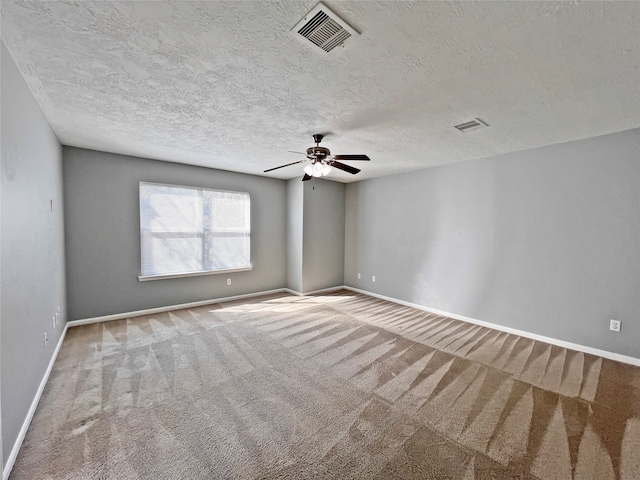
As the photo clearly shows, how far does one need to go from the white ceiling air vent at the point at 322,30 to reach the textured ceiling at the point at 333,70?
4 centimetres

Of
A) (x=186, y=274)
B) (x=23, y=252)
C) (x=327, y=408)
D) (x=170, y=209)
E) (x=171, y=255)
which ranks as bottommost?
(x=327, y=408)

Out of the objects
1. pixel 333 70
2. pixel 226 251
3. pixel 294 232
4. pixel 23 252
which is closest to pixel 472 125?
pixel 333 70

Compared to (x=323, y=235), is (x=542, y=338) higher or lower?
lower

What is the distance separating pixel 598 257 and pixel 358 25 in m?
3.73

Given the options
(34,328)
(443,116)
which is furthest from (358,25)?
(34,328)

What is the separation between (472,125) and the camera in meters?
2.77

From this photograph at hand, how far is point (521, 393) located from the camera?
233 cm

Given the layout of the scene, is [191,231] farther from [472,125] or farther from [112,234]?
[472,125]

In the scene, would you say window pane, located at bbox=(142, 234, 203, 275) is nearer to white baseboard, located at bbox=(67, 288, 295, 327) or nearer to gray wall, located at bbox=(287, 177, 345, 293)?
white baseboard, located at bbox=(67, 288, 295, 327)

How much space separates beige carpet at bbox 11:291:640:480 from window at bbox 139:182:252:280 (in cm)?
125

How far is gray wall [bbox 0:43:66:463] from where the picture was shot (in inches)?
63.6

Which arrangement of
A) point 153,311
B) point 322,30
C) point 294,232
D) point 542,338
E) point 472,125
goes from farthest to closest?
point 294,232
point 153,311
point 542,338
point 472,125
point 322,30

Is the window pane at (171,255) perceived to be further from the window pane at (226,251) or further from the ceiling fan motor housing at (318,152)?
the ceiling fan motor housing at (318,152)

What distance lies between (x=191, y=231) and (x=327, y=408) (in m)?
3.71
